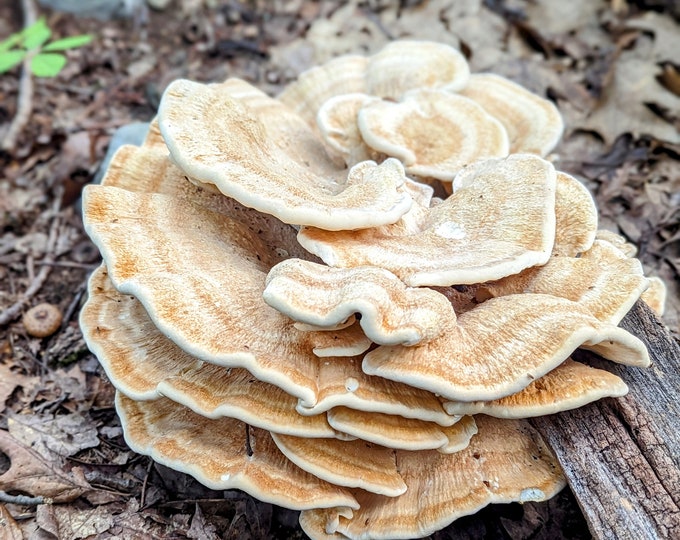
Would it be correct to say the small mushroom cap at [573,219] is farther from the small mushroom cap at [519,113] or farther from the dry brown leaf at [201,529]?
the dry brown leaf at [201,529]

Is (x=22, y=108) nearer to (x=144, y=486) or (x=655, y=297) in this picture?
(x=144, y=486)

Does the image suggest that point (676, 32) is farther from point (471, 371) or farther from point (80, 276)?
point (80, 276)

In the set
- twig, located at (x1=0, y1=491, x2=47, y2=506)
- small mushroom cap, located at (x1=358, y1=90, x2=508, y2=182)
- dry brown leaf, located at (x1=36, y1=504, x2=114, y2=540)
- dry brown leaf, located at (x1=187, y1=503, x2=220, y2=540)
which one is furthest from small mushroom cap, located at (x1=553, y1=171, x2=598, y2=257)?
twig, located at (x1=0, y1=491, x2=47, y2=506)

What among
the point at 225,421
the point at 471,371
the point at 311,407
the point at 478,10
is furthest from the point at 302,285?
the point at 478,10

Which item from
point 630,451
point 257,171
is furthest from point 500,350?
point 257,171

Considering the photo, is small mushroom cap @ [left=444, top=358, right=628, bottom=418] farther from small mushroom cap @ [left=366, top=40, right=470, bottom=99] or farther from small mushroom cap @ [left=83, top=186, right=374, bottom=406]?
small mushroom cap @ [left=366, top=40, right=470, bottom=99]
